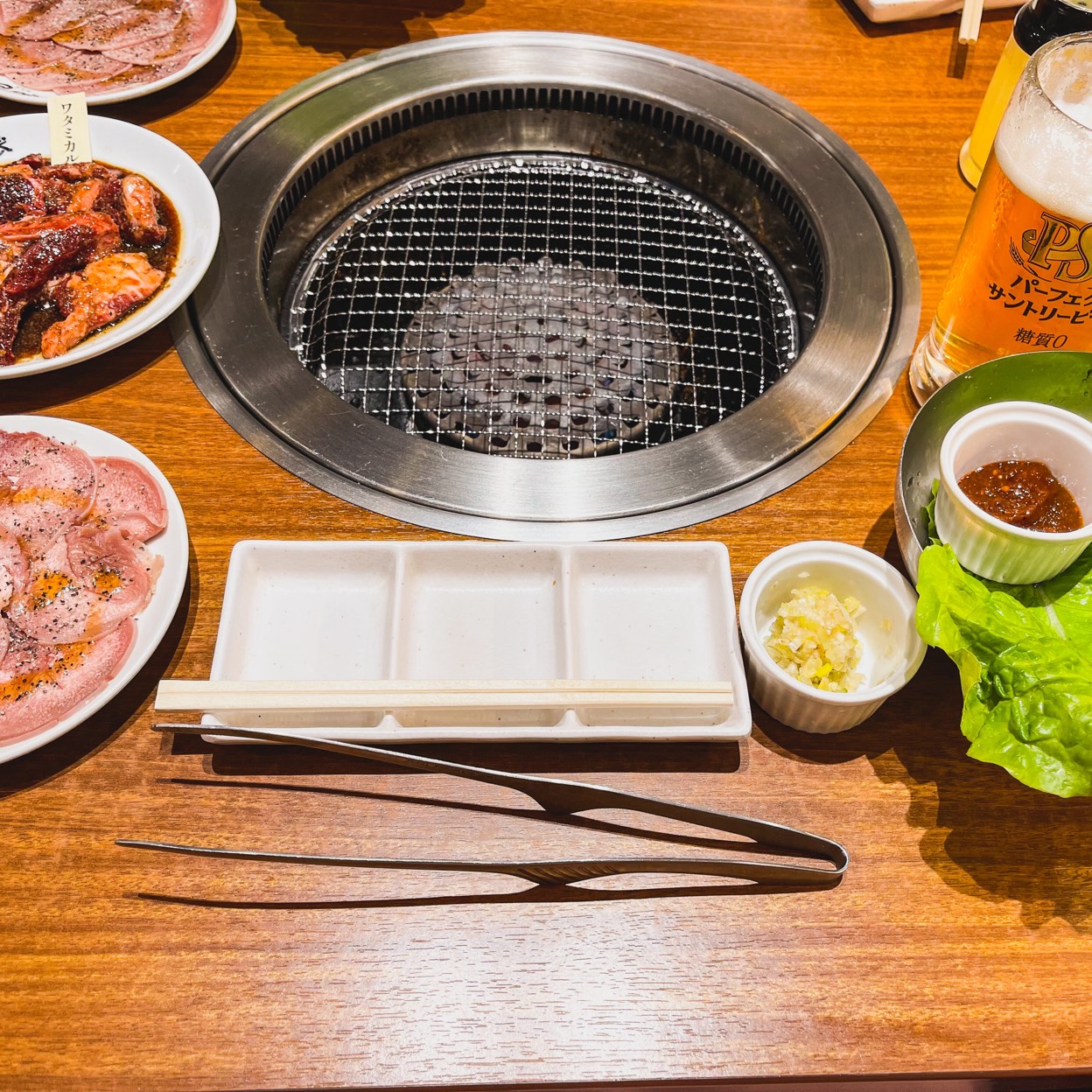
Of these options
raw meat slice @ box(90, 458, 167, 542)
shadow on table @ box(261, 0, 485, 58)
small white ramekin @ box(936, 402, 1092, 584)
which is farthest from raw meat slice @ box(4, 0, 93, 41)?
small white ramekin @ box(936, 402, 1092, 584)

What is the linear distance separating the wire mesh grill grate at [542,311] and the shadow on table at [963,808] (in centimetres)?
76

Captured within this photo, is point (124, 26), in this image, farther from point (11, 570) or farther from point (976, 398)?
point (976, 398)

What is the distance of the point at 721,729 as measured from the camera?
1.32 metres

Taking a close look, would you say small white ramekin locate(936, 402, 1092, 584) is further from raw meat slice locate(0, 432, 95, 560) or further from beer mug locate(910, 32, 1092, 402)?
raw meat slice locate(0, 432, 95, 560)

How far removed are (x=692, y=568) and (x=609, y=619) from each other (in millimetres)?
163

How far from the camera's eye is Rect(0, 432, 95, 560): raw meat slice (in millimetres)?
1446

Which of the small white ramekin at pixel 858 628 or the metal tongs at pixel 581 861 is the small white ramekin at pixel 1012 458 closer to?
the small white ramekin at pixel 858 628

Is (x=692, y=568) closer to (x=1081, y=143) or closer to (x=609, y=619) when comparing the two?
(x=609, y=619)

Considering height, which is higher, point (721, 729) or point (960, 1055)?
point (721, 729)

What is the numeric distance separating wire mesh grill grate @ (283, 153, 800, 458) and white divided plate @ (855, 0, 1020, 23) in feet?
2.41

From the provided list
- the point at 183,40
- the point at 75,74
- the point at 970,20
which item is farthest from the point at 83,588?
the point at 970,20

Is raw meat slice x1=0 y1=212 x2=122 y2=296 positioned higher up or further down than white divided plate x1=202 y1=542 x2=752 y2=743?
higher up

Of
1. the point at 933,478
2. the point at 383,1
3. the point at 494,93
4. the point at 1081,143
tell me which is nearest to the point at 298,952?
the point at 933,478

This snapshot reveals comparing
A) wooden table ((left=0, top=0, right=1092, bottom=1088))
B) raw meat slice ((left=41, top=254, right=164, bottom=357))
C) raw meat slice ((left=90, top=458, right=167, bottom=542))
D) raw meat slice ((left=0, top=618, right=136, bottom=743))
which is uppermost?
raw meat slice ((left=41, top=254, right=164, bottom=357))
